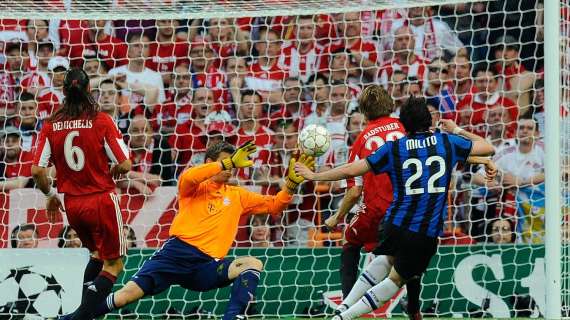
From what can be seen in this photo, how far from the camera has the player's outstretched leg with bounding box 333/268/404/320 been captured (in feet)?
23.7

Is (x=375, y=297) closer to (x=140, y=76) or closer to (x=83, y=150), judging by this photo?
(x=83, y=150)

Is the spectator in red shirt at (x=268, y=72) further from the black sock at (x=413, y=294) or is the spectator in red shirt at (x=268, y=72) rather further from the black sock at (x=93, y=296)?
the black sock at (x=93, y=296)

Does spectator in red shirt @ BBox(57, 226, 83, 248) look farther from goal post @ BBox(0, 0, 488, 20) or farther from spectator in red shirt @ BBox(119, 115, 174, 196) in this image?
goal post @ BBox(0, 0, 488, 20)

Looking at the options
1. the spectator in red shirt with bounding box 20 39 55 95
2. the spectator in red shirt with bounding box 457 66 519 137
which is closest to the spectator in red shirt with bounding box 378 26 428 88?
the spectator in red shirt with bounding box 457 66 519 137

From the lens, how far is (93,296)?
7.41 metres

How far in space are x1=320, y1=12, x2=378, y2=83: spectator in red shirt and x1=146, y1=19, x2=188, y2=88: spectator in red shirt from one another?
1430mm

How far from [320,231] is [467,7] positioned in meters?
2.85

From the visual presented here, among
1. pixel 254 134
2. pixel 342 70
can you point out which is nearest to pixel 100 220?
pixel 254 134

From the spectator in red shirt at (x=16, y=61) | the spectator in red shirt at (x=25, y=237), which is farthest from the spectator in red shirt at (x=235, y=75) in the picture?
the spectator in red shirt at (x=25, y=237)

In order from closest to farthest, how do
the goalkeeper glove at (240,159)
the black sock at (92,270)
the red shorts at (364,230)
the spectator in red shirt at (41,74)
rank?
the goalkeeper glove at (240,159)
the black sock at (92,270)
the red shorts at (364,230)
the spectator in red shirt at (41,74)

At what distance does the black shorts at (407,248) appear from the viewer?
713 cm

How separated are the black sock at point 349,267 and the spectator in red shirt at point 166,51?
3418mm

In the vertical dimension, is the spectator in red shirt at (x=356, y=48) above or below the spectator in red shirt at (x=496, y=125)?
above

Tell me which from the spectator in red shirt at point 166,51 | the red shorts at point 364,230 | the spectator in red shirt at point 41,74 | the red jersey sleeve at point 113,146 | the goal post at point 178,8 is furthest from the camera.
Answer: the spectator in red shirt at point 166,51
